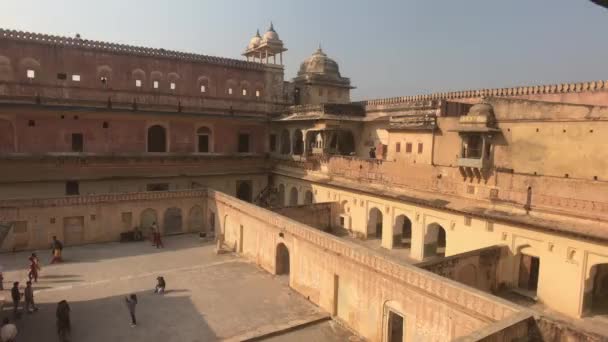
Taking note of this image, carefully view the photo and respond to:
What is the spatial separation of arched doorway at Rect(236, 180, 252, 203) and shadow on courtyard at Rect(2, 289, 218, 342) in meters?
15.4

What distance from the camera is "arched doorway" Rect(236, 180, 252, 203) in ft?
94.5

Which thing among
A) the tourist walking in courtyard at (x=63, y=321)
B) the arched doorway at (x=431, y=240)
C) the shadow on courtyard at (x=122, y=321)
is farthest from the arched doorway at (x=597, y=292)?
the tourist walking in courtyard at (x=63, y=321)

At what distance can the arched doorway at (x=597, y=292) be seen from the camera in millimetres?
11992

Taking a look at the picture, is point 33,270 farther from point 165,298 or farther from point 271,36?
point 271,36

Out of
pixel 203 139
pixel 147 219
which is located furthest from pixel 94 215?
pixel 203 139

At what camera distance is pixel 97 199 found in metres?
19.9

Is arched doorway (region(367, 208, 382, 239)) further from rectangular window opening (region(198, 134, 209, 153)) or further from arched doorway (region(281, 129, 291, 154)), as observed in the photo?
rectangular window opening (region(198, 134, 209, 153))

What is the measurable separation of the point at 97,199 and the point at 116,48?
400 inches

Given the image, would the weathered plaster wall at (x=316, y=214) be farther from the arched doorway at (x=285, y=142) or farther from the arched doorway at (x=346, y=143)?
the arched doorway at (x=285, y=142)

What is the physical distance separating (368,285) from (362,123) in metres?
16.4

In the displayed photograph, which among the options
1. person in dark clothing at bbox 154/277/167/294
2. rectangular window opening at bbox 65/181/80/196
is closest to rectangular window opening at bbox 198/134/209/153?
rectangular window opening at bbox 65/181/80/196

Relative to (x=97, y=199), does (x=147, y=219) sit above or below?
below

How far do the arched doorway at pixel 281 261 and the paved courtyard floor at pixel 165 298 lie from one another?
38cm

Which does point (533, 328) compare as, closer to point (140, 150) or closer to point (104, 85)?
point (140, 150)
